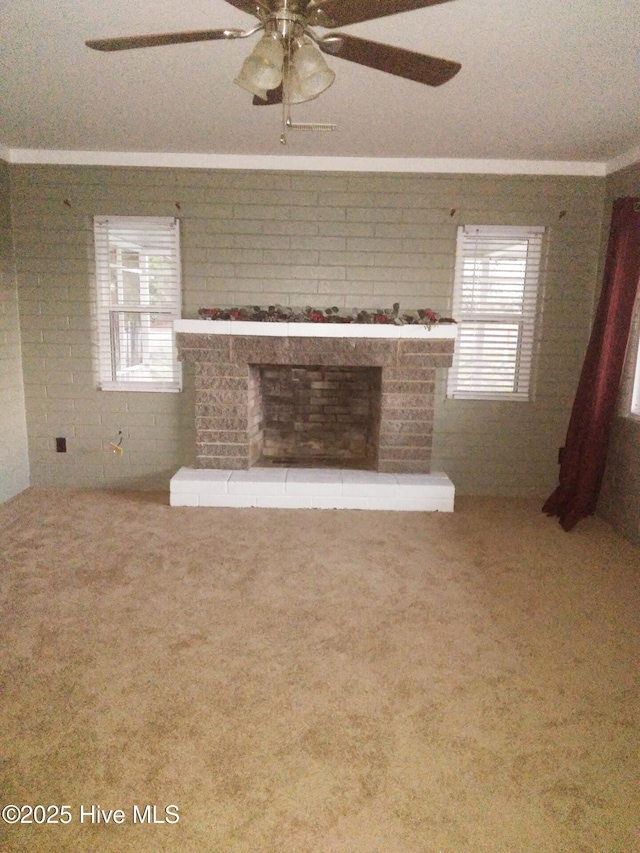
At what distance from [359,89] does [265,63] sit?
1.65 m

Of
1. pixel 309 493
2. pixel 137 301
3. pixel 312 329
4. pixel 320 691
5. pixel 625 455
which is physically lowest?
pixel 320 691

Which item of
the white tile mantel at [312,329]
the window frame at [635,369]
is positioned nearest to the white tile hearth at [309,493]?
the white tile mantel at [312,329]

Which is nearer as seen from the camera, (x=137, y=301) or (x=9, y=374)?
(x=9, y=374)

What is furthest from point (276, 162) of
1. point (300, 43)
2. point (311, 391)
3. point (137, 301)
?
point (300, 43)

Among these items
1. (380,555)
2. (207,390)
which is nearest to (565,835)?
(380,555)

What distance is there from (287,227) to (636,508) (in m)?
3.20

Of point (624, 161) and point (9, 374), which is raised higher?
point (624, 161)

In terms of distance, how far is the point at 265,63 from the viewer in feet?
4.84

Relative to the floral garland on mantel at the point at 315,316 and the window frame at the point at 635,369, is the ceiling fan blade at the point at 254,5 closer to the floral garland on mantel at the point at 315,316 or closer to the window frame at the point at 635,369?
the floral garland on mantel at the point at 315,316

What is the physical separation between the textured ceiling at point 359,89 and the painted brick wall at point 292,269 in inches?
9.8

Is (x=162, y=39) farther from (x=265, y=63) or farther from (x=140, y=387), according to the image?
(x=140, y=387)

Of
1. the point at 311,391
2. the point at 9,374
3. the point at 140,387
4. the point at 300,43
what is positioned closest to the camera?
the point at 300,43

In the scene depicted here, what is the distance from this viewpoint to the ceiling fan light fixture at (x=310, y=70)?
1509 mm

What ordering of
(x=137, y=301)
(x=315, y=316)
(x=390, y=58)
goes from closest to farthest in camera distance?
(x=390, y=58) < (x=315, y=316) < (x=137, y=301)
